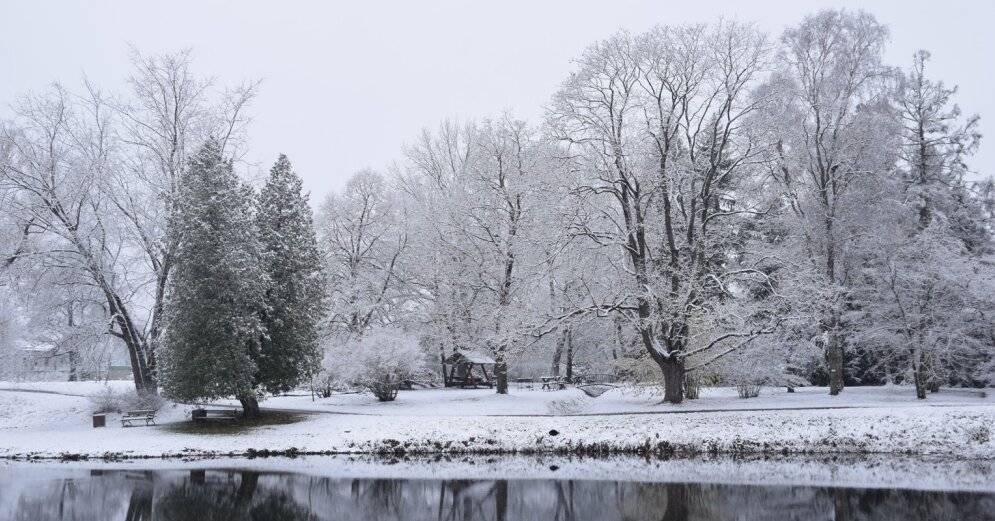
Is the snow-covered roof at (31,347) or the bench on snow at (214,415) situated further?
the snow-covered roof at (31,347)

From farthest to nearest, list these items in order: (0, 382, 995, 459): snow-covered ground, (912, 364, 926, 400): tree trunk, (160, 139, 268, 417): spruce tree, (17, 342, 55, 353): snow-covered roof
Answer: (17, 342, 55, 353): snow-covered roof < (912, 364, 926, 400): tree trunk < (160, 139, 268, 417): spruce tree < (0, 382, 995, 459): snow-covered ground

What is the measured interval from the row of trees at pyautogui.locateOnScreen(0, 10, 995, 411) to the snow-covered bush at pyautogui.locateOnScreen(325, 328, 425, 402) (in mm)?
147

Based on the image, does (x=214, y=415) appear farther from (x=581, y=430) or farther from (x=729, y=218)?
(x=729, y=218)

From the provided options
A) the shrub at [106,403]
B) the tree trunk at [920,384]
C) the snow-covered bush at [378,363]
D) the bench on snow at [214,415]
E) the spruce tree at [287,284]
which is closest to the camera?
the bench on snow at [214,415]

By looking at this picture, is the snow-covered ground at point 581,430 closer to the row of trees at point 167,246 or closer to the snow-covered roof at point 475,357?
the row of trees at point 167,246

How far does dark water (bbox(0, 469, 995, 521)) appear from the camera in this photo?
16.0 m

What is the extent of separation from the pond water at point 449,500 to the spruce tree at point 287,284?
9245 mm

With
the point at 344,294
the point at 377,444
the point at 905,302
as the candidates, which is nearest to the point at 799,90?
the point at 905,302

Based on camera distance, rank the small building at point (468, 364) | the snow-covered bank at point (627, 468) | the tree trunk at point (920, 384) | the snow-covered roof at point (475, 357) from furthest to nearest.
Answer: the small building at point (468, 364)
the snow-covered roof at point (475, 357)
the tree trunk at point (920, 384)
the snow-covered bank at point (627, 468)

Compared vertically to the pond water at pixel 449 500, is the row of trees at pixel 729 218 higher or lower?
higher

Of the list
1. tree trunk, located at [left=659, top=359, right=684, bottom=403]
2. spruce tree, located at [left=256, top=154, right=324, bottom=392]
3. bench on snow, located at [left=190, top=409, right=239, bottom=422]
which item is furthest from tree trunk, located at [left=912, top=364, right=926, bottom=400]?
bench on snow, located at [left=190, top=409, right=239, bottom=422]

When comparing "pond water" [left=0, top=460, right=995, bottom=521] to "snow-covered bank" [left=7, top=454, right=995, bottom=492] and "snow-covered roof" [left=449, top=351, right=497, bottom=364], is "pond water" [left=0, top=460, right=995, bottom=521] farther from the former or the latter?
"snow-covered roof" [left=449, top=351, right=497, bottom=364]

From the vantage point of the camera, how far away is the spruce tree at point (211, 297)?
28.5 meters

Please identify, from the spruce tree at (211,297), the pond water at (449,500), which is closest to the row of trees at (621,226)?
the spruce tree at (211,297)
